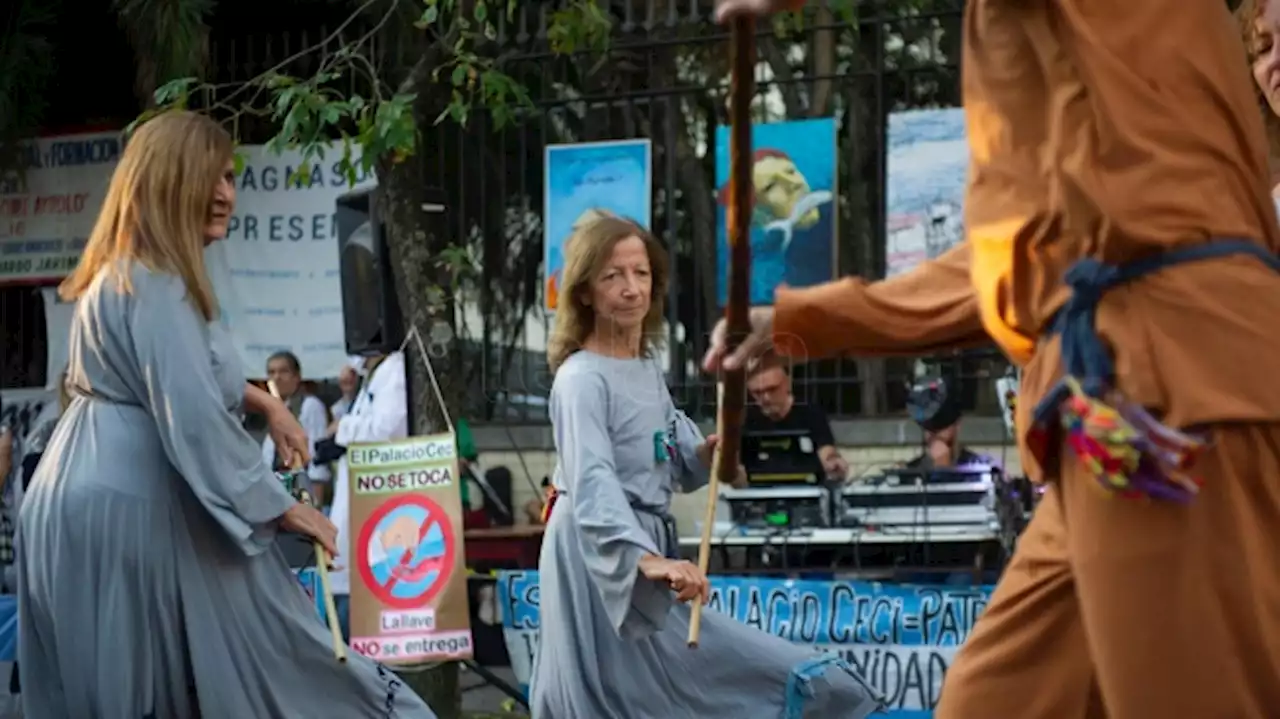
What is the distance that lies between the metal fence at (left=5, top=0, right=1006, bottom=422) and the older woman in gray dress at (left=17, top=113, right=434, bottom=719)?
4.63 meters

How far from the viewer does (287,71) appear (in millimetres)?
12961

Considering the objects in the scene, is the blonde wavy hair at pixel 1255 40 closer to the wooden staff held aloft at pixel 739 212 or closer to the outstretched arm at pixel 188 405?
the wooden staff held aloft at pixel 739 212

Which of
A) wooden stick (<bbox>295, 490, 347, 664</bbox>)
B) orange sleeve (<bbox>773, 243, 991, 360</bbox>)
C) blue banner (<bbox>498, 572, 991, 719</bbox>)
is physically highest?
orange sleeve (<bbox>773, 243, 991, 360</bbox>)

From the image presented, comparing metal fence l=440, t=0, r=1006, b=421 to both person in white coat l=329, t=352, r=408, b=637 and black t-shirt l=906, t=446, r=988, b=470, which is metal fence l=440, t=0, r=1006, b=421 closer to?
black t-shirt l=906, t=446, r=988, b=470

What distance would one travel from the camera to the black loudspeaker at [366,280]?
33.1ft

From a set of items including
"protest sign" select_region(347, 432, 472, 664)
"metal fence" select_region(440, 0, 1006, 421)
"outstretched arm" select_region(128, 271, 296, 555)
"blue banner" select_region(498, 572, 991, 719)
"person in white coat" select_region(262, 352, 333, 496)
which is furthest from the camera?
"person in white coat" select_region(262, 352, 333, 496)

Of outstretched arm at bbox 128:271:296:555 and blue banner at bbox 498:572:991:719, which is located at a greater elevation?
outstretched arm at bbox 128:271:296:555

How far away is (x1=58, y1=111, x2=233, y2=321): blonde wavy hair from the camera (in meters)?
5.68

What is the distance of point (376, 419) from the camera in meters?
10.6

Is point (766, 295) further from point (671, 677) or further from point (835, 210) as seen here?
point (671, 677)

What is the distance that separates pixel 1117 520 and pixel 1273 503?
0.23 metres

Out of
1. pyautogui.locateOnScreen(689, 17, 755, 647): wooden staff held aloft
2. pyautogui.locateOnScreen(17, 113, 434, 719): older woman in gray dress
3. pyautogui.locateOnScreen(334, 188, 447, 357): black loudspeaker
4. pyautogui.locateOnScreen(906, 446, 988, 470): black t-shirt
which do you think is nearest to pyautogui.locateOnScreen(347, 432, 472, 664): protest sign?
pyautogui.locateOnScreen(334, 188, 447, 357): black loudspeaker

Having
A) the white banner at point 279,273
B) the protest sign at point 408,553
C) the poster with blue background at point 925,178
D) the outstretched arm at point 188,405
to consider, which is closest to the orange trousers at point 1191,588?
the outstretched arm at point 188,405

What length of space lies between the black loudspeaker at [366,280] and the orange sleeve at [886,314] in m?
6.74
